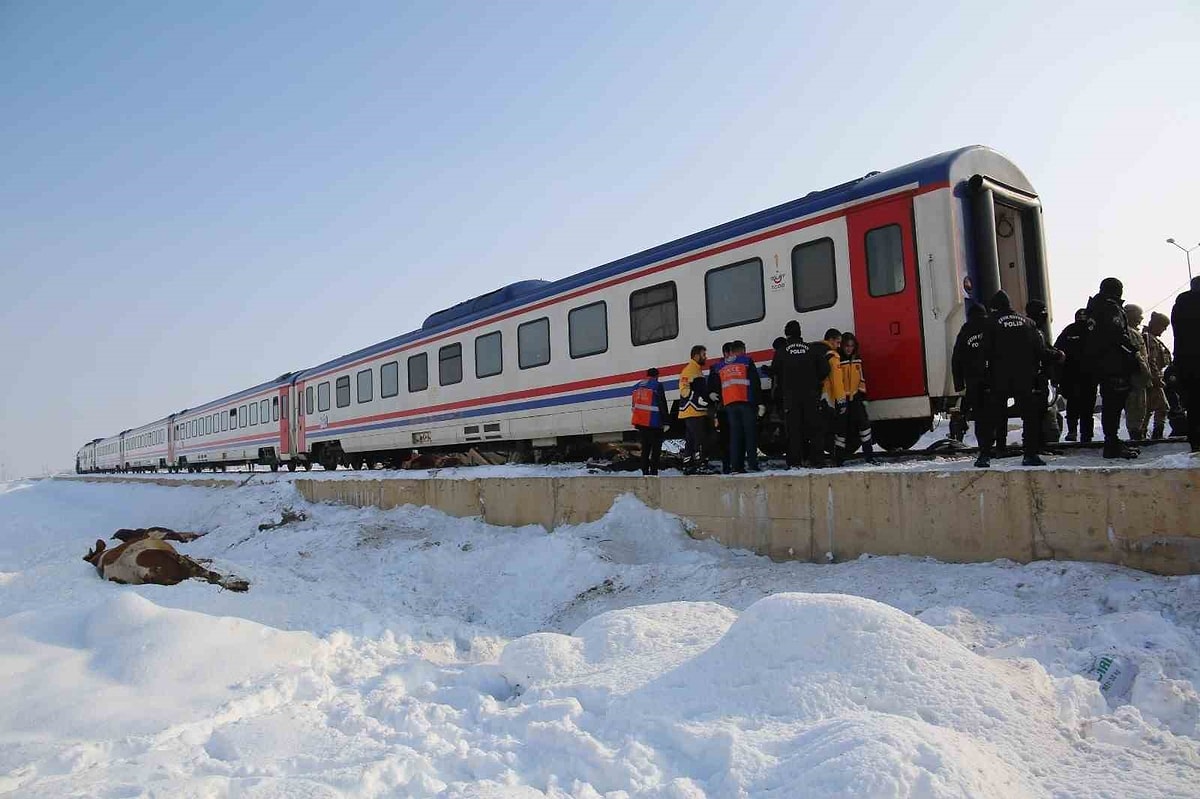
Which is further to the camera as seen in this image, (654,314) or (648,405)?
(654,314)

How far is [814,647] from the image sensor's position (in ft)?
12.1

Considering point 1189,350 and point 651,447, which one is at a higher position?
point 1189,350

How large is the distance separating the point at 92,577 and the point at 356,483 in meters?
5.42

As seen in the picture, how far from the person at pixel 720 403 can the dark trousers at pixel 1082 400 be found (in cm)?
337

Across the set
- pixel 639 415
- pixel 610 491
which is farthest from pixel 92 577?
pixel 639 415

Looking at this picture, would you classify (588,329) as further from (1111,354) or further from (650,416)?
(1111,354)

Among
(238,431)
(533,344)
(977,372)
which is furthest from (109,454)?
(977,372)

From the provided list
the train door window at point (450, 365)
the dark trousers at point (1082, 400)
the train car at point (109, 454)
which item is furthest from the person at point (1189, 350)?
the train car at point (109, 454)

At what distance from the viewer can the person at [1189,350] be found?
5809mm

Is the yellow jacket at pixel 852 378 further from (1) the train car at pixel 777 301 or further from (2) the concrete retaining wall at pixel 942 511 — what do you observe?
(2) the concrete retaining wall at pixel 942 511

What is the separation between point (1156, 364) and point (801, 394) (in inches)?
174

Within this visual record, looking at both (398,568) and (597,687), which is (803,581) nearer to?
(597,687)

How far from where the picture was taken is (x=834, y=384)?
7895 millimetres

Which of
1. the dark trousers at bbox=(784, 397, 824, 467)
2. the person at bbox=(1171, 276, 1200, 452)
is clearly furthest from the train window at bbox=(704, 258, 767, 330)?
the person at bbox=(1171, 276, 1200, 452)
